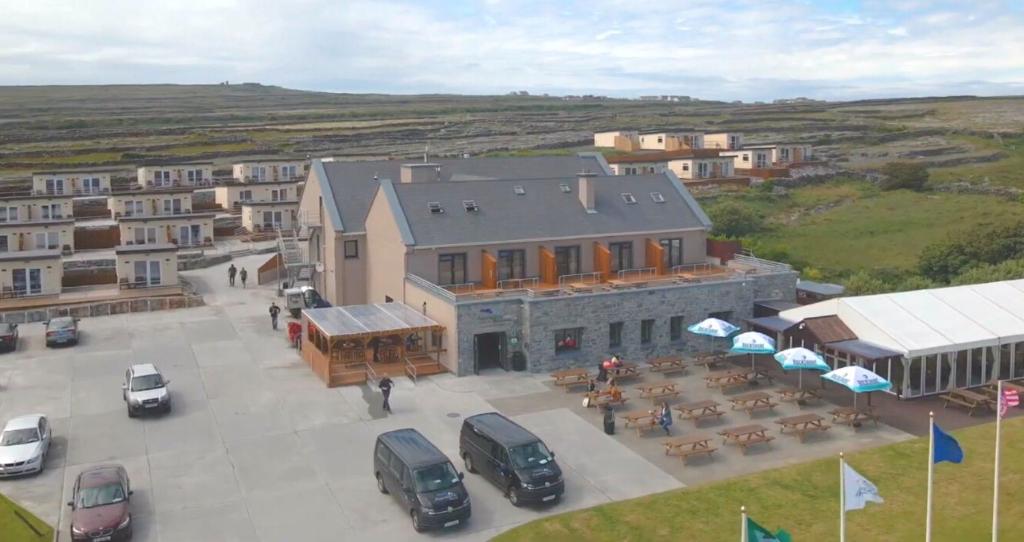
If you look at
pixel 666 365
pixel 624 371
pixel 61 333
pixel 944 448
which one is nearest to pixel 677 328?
pixel 666 365

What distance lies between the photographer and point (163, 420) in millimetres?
28672

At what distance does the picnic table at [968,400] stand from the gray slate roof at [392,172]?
24.6 metres

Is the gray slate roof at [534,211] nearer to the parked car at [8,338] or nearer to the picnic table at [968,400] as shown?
the picnic table at [968,400]

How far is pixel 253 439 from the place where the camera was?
2689cm

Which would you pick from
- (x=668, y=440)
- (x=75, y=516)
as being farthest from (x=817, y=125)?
(x=75, y=516)

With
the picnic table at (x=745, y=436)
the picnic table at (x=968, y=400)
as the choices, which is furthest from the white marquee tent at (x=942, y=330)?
the picnic table at (x=745, y=436)

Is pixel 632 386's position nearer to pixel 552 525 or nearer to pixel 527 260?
pixel 527 260

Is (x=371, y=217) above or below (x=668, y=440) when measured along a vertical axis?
above

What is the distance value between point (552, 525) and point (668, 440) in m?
7.00

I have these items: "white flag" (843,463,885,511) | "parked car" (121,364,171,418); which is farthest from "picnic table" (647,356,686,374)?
"parked car" (121,364,171,418)

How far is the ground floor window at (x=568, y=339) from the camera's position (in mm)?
34781

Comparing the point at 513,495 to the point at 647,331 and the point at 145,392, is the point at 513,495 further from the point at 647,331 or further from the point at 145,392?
the point at 647,331

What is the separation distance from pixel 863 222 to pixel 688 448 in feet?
167

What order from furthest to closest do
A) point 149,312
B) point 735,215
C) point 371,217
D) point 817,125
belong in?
point 817,125
point 735,215
point 149,312
point 371,217
